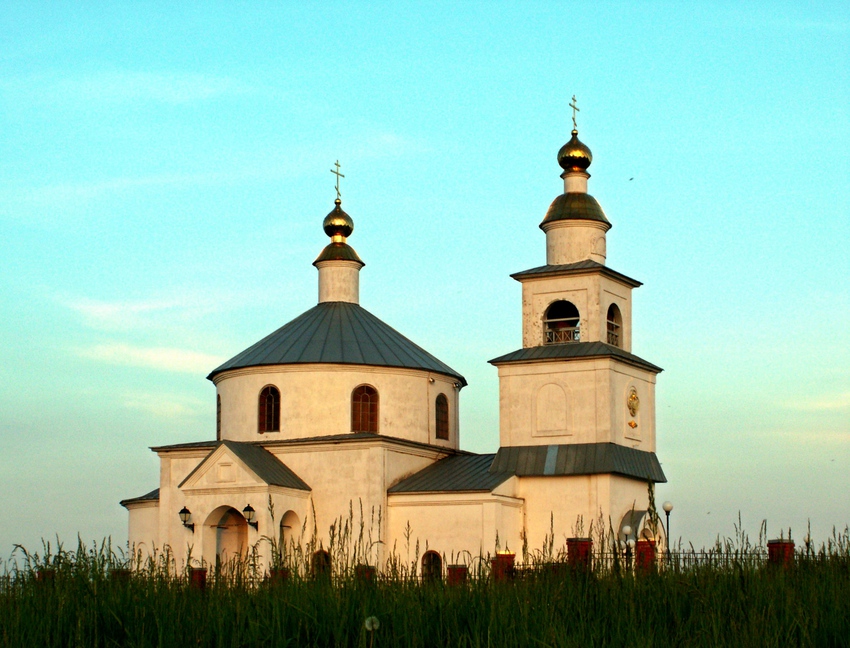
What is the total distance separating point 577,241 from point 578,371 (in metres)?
3.69

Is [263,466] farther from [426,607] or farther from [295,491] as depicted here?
[426,607]

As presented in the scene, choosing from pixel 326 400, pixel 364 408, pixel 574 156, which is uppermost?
pixel 574 156

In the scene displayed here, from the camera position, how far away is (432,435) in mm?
37094

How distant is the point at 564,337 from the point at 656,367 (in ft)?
8.59

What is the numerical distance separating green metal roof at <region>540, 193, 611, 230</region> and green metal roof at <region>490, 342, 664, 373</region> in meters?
3.38

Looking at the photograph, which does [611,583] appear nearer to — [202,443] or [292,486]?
[292,486]

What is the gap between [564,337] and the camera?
3419cm

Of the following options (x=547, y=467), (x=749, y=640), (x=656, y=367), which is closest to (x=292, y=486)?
(x=547, y=467)

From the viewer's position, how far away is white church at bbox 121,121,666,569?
3234cm

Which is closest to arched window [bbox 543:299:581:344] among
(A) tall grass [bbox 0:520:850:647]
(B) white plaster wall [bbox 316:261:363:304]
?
(B) white plaster wall [bbox 316:261:363:304]

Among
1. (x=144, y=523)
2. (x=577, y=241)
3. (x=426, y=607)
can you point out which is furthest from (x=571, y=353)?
(x=426, y=607)

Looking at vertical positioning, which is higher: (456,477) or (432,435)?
(432,435)

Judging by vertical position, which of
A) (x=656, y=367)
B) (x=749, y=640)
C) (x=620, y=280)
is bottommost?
(x=749, y=640)

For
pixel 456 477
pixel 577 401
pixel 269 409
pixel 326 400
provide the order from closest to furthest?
pixel 577 401
pixel 456 477
pixel 326 400
pixel 269 409
